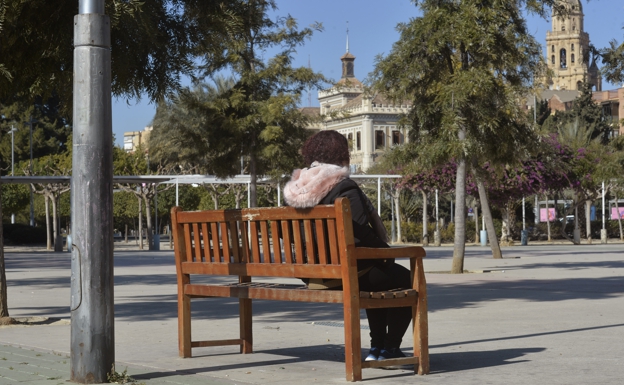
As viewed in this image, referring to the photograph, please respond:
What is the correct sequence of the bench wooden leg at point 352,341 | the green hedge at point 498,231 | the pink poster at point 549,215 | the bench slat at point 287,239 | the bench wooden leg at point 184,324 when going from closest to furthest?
the bench wooden leg at point 352,341, the bench slat at point 287,239, the bench wooden leg at point 184,324, the green hedge at point 498,231, the pink poster at point 549,215

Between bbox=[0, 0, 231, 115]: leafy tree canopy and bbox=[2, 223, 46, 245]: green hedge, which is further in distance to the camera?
bbox=[2, 223, 46, 245]: green hedge

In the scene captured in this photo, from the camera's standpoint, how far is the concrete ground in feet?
20.5

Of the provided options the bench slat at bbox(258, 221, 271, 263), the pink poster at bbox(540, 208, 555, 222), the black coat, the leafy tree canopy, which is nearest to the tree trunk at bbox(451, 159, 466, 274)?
the leafy tree canopy

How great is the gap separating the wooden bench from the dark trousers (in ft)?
0.41

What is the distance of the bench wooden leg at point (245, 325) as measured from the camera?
7.38 m

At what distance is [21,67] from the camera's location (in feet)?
32.8

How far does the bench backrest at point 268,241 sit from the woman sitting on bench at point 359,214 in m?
0.15

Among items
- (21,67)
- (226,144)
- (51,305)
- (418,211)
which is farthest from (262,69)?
(418,211)

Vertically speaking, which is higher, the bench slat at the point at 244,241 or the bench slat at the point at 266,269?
the bench slat at the point at 244,241

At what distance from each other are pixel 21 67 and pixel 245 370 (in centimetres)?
489

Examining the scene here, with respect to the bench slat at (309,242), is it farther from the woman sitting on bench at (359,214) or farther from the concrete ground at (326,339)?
the concrete ground at (326,339)

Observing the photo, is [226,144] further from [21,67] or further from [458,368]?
[458,368]

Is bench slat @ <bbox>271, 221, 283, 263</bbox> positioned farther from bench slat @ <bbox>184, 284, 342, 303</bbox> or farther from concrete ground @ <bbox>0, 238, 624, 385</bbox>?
concrete ground @ <bbox>0, 238, 624, 385</bbox>

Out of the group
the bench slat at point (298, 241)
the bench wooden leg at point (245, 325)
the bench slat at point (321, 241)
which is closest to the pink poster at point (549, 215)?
the bench wooden leg at point (245, 325)
